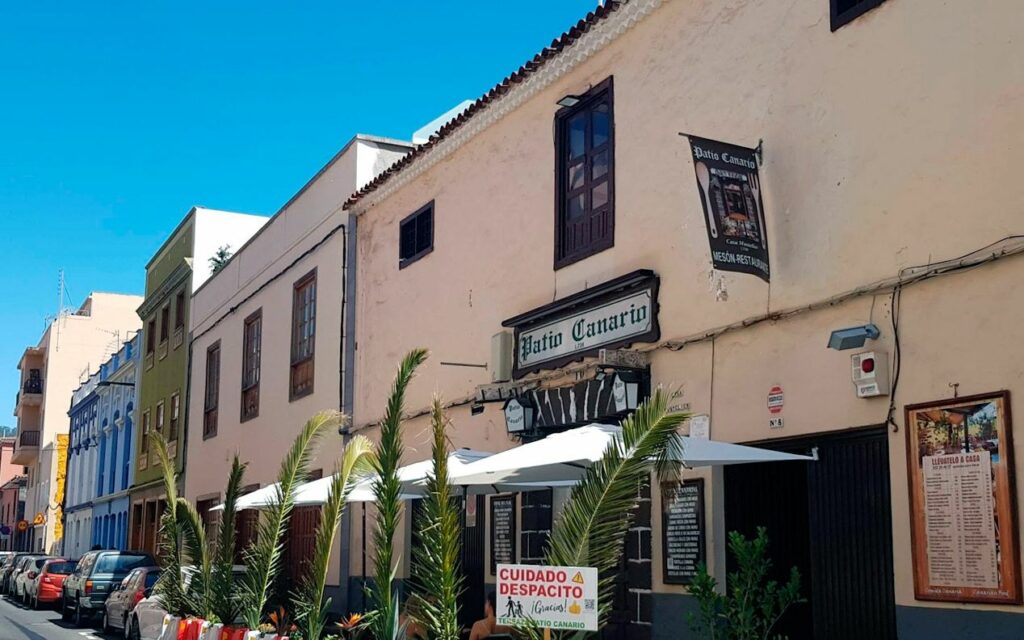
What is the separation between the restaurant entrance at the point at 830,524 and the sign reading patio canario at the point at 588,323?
6.28ft

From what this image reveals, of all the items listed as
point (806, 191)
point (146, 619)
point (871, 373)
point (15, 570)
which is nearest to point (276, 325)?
point (146, 619)

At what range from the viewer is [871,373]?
8633mm

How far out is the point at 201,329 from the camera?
28062 millimetres

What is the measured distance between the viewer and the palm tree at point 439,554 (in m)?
8.29

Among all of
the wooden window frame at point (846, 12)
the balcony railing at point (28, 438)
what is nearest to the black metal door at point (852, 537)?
the wooden window frame at point (846, 12)

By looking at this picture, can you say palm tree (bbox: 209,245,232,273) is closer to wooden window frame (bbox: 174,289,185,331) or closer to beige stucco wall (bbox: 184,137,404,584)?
wooden window frame (bbox: 174,289,185,331)

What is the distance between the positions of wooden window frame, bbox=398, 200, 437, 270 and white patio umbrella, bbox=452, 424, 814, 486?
6.60m

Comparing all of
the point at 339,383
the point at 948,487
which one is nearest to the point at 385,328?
the point at 339,383

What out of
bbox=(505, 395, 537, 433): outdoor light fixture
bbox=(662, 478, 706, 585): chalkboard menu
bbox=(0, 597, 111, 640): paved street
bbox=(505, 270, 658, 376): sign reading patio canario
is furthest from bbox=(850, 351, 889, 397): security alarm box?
bbox=(0, 597, 111, 640): paved street

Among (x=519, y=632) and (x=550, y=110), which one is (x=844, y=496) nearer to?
(x=519, y=632)

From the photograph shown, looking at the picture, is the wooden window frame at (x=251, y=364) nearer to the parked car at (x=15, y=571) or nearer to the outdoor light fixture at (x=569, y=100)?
the outdoor light fixture at (x=569, y=100)

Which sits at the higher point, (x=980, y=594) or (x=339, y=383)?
(x=339, y=383)

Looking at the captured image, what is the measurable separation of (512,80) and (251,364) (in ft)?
38.2

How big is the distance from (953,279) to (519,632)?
3793mm
